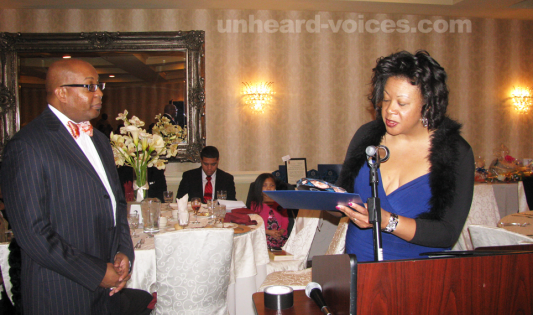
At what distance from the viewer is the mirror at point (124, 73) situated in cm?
579

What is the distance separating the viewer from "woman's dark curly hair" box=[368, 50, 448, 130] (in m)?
1.42

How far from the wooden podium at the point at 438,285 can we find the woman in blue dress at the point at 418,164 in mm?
364

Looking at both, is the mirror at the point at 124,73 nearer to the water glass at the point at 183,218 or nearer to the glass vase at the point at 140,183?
the glass vase at the point at 140,183

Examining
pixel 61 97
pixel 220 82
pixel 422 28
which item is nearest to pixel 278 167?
pixel 220 82

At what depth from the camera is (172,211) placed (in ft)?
11.5

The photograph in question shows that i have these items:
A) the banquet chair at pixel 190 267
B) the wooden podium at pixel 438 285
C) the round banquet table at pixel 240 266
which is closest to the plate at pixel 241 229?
the round banquet table at pixel 240 266

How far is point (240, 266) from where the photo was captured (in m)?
2.86

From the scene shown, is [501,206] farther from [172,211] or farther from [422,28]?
[172,211]

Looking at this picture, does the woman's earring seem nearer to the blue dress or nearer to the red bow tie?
the blue dress

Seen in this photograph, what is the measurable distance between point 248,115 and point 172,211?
9.94ft

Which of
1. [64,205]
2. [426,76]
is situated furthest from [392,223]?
[64,205]

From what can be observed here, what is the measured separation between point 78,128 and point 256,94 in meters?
4.60

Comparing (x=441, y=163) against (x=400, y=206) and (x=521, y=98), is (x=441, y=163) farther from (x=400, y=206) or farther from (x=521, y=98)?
(x=521, y=98)

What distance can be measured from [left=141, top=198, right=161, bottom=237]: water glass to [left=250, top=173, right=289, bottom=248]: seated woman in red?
4.37 ft
